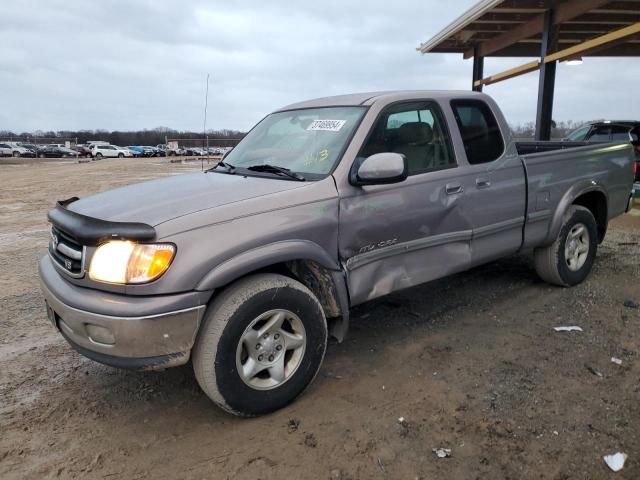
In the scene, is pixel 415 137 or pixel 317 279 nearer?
pixel 317 279

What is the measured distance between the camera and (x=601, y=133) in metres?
10.4

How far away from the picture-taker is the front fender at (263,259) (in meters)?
2.54

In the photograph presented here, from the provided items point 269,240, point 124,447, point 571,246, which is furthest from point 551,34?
point 124,447

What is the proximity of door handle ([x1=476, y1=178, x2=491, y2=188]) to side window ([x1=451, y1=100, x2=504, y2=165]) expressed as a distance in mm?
145

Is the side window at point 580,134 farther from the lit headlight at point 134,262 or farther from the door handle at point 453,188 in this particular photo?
the lit headlight at point 134,262

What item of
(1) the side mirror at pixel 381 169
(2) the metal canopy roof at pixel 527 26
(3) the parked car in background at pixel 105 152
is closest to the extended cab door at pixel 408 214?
(1) the side mirror at pixel 381 169

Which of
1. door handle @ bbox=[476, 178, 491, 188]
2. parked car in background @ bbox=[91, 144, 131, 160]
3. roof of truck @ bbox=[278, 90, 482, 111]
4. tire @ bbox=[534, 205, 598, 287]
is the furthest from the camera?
parked car in background @ bbox=[91, 144, 131, 160]

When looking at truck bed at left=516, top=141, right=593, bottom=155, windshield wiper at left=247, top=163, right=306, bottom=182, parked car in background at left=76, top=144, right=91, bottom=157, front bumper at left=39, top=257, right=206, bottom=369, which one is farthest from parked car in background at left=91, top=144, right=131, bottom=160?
front bumper at left=39, top=257, right=206, bottom=369

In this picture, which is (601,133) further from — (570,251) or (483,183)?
(483,183)

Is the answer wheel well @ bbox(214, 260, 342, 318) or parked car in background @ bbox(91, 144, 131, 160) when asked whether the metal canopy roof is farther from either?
parked car in background @ bbox(91, 144, 131, 160)

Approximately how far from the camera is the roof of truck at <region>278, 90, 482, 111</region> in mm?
3576

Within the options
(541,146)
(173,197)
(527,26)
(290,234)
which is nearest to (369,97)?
(290,234)

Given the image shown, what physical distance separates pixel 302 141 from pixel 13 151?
191 ft

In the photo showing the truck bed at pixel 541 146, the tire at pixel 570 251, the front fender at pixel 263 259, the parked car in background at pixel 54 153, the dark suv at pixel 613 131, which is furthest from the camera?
the parked car in background at pixel 54 153
